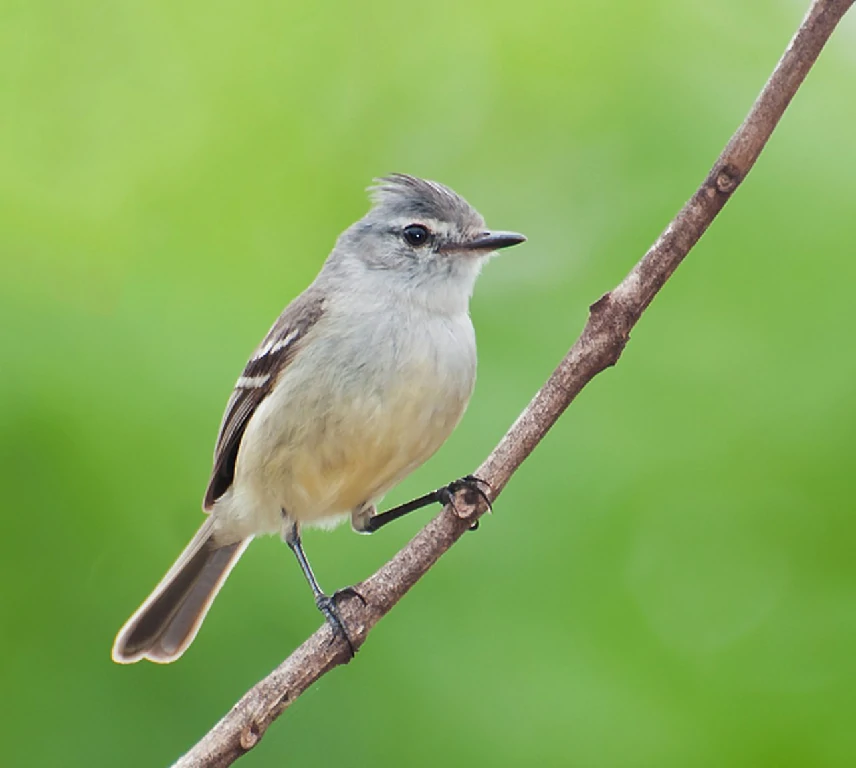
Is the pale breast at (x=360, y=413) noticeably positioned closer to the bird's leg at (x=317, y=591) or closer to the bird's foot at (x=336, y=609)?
the bird's leg at (x=317, y=591)

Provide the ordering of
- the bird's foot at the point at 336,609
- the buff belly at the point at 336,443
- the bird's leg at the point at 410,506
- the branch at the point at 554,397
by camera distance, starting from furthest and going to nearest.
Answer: the buff belly at the point at 336,443 → the bird's leg at the point at 410,506 → the bird's foot at the point at 336,609 → the branch at the point at 554,397

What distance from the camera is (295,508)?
3664 millimetres

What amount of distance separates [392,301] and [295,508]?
728 millimetres

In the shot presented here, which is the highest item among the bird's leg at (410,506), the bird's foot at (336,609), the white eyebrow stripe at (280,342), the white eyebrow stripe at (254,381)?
the white eyebrow stripe at (280,342)

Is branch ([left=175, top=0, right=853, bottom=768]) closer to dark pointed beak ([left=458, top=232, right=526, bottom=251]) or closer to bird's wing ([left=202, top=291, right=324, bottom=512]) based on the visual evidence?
dark pointed beak ([left=458, top=232, right=526, bottom=251])

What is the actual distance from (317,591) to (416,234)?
123 centimetres

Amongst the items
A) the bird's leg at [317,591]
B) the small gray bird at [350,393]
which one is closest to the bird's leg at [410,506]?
the small gray bird at [350,393]

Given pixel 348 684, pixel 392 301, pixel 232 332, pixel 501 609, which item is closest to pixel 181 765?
pixel 348 684

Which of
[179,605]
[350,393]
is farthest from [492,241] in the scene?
[179,605]

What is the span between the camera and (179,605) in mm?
3707

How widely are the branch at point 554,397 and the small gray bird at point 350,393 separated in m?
0.57

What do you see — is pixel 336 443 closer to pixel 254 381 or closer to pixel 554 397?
pixel 254 381

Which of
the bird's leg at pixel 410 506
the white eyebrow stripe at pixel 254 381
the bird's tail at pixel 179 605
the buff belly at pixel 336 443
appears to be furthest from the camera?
the white eyebrow stripe at pixel 254 381

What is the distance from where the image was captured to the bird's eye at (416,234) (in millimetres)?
3676
